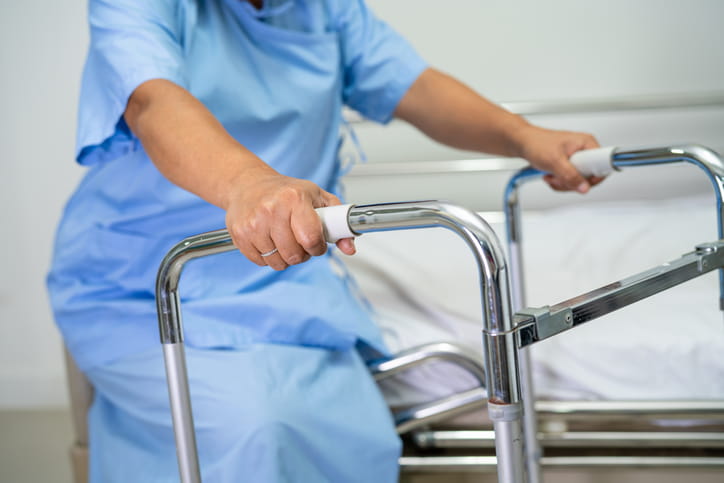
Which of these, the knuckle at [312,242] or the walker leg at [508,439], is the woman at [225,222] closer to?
the knuckle at [312,242]

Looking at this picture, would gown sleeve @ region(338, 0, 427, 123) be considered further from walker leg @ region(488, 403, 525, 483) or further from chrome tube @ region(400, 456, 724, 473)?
walker leg @ region(488, 403, 525, 483)

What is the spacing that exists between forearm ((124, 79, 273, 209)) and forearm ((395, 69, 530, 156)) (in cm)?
51

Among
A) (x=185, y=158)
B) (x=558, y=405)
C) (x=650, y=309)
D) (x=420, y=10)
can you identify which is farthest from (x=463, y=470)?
(x=420, y=10)

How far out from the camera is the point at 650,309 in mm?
1279

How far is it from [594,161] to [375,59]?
1.54 ft

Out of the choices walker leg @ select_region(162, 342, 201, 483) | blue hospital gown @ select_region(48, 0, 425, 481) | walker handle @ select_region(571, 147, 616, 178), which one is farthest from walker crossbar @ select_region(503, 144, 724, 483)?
walker leg @ select_region(162, 342, 201, 483)

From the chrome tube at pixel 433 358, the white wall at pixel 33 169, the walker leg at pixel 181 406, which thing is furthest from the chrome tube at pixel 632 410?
the white wall at pixel 33 169

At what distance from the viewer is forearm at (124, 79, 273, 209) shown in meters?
0.73

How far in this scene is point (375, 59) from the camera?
1326mm

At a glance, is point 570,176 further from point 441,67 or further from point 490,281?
point 441,67

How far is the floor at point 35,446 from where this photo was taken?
2.02m

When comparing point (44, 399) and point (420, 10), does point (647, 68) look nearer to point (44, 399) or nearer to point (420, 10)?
point (420, 10)

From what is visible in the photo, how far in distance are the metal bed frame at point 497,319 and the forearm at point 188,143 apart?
7 cm

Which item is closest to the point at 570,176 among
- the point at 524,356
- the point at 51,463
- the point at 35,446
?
the point at 524,356
